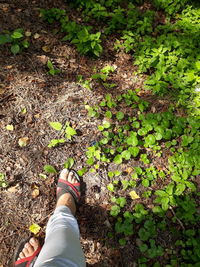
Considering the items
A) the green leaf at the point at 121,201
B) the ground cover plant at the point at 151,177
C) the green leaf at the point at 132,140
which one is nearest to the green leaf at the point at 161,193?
the ground cover plant at the point at 151,177

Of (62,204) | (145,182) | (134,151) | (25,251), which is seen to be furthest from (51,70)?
(25,251)

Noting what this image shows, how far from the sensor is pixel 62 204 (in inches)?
101

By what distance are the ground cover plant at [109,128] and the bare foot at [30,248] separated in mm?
111

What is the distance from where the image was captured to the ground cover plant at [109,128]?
2549 mm

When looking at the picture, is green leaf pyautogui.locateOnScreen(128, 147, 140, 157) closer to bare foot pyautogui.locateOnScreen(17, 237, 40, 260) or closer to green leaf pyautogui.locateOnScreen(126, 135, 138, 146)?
green leaf pyautogui.locateOnScreen(126, 135, 138, 146)

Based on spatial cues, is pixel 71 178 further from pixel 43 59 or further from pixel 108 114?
pixel 43 59

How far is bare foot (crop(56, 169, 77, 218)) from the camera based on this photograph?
2.56 meters

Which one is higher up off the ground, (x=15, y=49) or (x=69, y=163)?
(x=15, y=49)

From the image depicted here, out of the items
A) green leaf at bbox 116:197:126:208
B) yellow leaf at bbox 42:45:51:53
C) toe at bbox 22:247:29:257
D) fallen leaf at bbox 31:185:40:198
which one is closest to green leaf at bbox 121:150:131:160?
green leaf at bbox 116:197:126:208

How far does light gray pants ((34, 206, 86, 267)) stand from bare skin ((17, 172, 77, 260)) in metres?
0.21

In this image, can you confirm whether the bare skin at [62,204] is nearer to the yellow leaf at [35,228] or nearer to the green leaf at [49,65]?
the yellow leaf at [35,228]

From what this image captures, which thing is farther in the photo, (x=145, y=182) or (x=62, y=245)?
(x=145, y=182)

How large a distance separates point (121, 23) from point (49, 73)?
60.4 inches

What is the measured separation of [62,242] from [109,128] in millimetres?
1509
